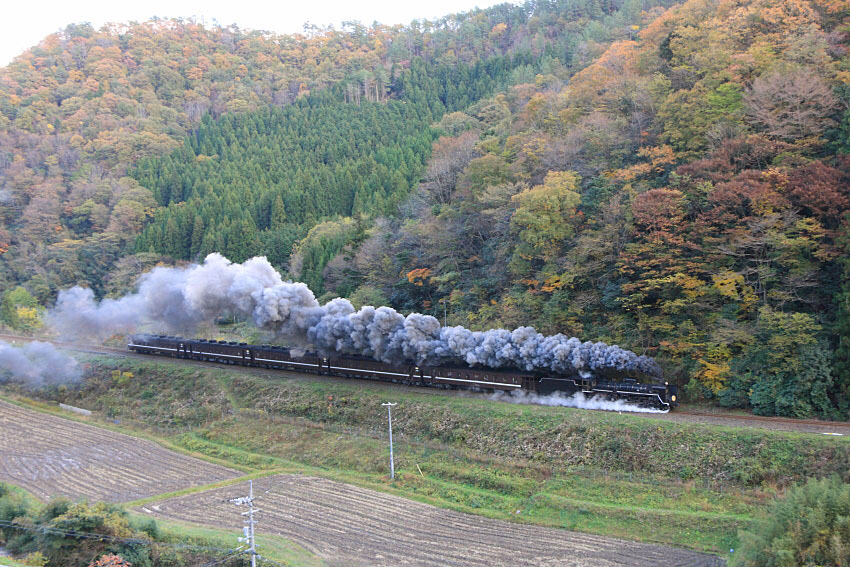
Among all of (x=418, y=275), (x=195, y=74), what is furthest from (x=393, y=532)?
(x=195, y=74)

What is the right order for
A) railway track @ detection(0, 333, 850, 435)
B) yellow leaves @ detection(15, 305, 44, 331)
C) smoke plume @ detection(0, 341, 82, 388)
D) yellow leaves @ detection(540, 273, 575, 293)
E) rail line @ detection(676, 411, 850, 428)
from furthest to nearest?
yellow leaves @ detection(15, 305, 44, 331) < smoke plume @ detection(0, 341, 82, 388) < yellow leaves @ detection(540, 273, 575, 293) < rail line @ detection(676, 411, 850, 428) < railway track @ detection(0, 333, 850, 435)

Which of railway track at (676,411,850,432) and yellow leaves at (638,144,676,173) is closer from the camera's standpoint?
railway track at (676,411,850,432)

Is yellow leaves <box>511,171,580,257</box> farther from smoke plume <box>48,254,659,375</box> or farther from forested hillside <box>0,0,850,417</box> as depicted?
smoke plume <box>48,254,659,375</box>

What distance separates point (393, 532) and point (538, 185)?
29711mm

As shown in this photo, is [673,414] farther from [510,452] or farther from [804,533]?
[804,533]

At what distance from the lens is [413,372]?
147 ft

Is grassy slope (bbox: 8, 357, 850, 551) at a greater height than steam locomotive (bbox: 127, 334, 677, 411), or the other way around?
steam locomotive (bbox: 127, 334, 677, 411)

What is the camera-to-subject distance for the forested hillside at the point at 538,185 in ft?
129

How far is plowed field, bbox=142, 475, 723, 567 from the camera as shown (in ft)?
88.5

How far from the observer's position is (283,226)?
3425 inches

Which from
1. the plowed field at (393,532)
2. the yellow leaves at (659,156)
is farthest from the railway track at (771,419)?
the yellow leaves at (659,156)

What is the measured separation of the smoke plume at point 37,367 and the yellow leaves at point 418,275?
90.3 feet

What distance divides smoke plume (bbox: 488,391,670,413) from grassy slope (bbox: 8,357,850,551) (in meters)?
1.06

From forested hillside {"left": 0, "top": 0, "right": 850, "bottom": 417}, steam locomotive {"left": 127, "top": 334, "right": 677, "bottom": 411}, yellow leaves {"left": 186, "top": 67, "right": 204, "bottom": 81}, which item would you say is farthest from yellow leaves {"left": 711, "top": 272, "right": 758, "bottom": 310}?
yellow leaves {"left": 186, "top": 67, "right": 204, "bottom": 81}
